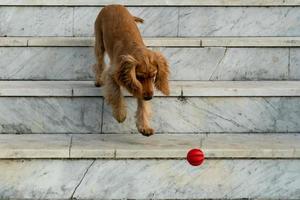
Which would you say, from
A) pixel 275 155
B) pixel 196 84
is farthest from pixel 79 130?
pixel 275 155

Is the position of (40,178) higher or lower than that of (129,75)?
lower

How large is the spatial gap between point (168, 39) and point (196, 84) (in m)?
0.67

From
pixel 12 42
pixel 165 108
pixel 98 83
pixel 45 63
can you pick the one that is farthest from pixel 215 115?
pixel 12 42

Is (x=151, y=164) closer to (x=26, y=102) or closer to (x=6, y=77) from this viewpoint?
(x=26, y=102)

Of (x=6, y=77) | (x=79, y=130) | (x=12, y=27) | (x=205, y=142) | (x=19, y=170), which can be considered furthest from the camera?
(x=12, y=27)

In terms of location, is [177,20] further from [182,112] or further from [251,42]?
[182,112]

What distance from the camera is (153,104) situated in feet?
15.8

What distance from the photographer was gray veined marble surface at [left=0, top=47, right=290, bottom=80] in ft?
18.2

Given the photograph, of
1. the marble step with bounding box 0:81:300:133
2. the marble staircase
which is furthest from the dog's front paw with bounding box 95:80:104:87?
the marble step with bounding box 0:81:300:133

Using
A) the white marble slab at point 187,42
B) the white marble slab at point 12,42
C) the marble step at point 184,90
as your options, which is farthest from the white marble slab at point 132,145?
the white marble slab at point 12,42

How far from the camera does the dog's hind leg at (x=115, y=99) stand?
4633 millimetres

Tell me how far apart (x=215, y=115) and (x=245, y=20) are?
5.33 feet

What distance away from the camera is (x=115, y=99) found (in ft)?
15.2

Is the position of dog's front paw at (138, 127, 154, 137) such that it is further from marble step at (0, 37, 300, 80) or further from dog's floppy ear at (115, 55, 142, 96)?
marble step at (0, 37, 300, 80)
